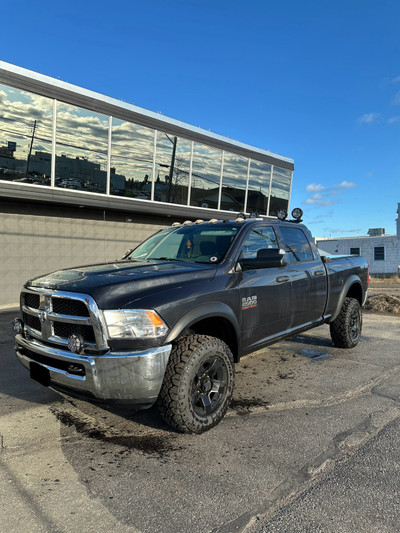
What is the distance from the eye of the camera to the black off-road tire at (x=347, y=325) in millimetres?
5773

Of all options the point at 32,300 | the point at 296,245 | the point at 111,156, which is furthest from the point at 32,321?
the point at 111,156

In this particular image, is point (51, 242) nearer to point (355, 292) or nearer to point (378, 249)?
point (355, 292)

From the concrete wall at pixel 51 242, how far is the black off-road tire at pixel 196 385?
11.9 metres

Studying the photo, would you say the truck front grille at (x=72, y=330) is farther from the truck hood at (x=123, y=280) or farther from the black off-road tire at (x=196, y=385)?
the black off-road tire at (x=196, y=385)

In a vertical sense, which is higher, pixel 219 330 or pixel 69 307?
pixel 69 307

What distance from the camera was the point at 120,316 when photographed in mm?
2756

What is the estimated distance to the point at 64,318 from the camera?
9.62 ft

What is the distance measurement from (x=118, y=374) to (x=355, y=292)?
488cm

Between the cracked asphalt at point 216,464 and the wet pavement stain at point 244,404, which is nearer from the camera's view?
the cracked asphalt at point 216,464

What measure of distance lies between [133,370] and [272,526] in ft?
4.23

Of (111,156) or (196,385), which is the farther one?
(111,156)

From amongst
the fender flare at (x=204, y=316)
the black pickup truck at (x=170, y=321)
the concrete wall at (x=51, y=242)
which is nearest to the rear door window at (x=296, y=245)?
the black pickup truck at (x=170, y=321)

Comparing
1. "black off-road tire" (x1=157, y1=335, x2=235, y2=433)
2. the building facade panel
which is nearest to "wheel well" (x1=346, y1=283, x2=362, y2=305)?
"black off-road tire" (x1=157, y1=335, x2=235, y2=433)

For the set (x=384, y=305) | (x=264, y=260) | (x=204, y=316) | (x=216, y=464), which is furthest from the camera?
(x=384, y=305)
